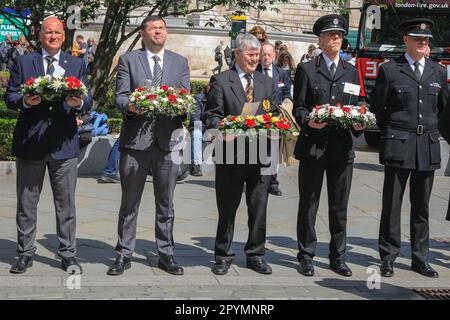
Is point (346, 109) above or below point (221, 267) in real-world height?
above

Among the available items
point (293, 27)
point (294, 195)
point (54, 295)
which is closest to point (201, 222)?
point (294, 195)

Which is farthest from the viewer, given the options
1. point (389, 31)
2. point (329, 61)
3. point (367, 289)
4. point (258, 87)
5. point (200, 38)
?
point (200, 38)

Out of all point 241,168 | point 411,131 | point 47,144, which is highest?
point 411,131

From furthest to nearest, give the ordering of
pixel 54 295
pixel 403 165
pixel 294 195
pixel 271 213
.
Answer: pixel 294 195 → pixel 271 213 → pixel 403 165 → pixel 54 295

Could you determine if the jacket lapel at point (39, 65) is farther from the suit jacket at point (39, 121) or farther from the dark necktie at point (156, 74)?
the dark necktie at point (156, 74)

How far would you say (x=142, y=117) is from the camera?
7008mm

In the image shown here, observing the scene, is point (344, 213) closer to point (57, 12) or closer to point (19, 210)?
point (19, 210)

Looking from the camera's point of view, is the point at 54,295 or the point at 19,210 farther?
the point at 19,210

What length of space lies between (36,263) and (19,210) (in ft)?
1.65

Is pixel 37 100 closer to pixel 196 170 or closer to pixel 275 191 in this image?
pixel 275 191

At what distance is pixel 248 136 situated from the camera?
22.6 ft

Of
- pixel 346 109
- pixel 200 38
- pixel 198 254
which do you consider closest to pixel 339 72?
pixel 346 109

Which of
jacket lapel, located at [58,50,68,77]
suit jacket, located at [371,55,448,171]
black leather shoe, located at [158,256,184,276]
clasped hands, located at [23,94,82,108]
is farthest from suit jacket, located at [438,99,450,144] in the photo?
jacket lapel, located at [58,50,68,77]

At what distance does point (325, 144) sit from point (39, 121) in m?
2.47
